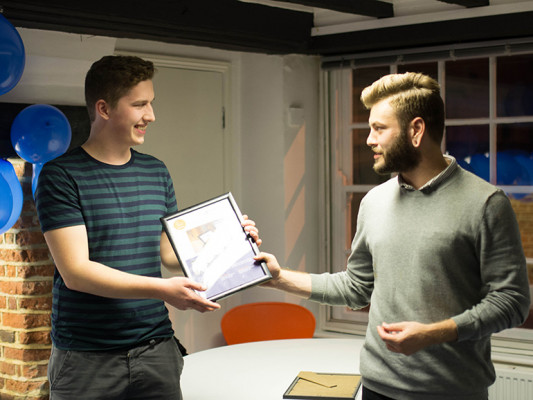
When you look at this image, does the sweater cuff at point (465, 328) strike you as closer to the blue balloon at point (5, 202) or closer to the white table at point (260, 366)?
the white table at point (260, 366)

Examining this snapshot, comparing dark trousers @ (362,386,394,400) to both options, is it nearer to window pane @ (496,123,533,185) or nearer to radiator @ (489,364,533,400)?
radiator @ (489,364,533,400)

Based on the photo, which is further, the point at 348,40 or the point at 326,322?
the point at 326,322

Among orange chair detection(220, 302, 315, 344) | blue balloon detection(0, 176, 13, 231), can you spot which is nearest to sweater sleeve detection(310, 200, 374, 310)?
blue balloon detection(0, 176, 13, 231)

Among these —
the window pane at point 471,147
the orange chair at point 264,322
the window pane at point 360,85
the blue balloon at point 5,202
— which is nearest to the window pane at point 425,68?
the window pane at point 360,85

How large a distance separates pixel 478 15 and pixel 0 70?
8.69ft

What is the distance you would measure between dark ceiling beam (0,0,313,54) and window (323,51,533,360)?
0.58 meters

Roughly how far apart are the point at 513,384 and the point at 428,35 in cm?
212

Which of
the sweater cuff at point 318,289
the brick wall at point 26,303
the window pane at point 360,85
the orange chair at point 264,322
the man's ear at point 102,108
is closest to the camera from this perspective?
the man's ear at point 102,108

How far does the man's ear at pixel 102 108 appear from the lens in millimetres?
2074

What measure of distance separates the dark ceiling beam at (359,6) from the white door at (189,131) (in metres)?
1.02

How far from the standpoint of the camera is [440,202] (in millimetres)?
1854

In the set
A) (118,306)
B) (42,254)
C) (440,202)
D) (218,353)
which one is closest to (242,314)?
(218,353)

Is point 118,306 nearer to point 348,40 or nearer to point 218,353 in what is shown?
point 218,353

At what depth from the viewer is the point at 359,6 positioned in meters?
4.00
